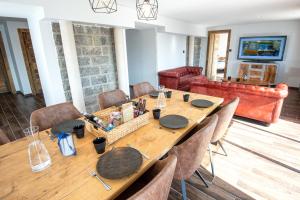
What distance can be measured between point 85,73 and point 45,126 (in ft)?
5.35

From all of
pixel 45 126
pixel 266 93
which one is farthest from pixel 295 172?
pixel 45 126

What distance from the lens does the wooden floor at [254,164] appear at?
64.1 inches

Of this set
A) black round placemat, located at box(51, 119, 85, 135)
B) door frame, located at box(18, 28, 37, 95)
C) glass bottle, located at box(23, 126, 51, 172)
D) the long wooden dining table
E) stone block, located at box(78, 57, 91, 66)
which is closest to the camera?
the long wooden dining table

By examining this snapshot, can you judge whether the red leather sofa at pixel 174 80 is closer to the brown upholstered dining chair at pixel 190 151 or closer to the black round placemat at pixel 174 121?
the black round placemat at pixel 174 121

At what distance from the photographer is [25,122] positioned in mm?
3279

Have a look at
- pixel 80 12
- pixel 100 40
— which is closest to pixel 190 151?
pixel 80 12

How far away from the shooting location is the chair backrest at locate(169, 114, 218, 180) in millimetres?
1124

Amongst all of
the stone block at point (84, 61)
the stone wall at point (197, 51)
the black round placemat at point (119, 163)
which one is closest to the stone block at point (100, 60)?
the stone block at point (84, 61)

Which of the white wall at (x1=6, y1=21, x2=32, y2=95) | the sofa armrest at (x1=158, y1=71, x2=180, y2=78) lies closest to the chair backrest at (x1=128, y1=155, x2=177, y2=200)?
the sofa armrest at (x1=158, y1=71, x2=180, y2=78)

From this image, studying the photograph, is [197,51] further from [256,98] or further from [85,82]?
[85,82]

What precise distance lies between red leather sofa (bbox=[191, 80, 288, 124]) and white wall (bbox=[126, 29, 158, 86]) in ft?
7.51

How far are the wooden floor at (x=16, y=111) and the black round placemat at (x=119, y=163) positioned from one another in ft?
8.47

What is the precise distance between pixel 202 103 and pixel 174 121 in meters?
0.58

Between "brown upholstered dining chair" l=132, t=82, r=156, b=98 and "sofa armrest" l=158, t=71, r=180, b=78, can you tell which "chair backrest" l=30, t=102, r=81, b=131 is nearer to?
"brown upholstered dining chair" l=132, t=82, r=156, b=98
